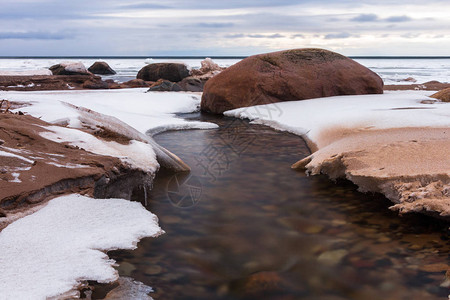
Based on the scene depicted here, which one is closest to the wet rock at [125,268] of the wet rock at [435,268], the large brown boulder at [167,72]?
the wet rock at [435,268]

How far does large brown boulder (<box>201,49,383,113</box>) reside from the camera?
10125 mm

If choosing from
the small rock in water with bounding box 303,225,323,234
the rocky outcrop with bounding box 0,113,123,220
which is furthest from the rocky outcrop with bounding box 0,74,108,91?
the small rock in water with bounding box 303,225,323,234

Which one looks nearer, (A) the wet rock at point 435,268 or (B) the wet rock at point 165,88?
(A) the wet rock at point 435,268

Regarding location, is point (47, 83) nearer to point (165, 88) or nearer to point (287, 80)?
point (165, 88)

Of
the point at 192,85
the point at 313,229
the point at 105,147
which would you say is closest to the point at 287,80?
the point at 192,85

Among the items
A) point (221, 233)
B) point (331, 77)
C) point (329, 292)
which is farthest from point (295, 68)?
point (329, 292)

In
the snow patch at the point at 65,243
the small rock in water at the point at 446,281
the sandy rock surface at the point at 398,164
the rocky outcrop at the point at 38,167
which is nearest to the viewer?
the snow patch at the point at 65,243

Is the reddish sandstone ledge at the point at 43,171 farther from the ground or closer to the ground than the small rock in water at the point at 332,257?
farther from the ground

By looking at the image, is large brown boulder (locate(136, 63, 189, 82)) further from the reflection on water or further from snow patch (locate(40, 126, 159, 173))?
snow patch (locate(40, 126, 159, 173))

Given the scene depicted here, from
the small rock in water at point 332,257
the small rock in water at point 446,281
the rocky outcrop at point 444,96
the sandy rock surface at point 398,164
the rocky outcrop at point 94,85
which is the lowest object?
the small rock in water at point 332,257

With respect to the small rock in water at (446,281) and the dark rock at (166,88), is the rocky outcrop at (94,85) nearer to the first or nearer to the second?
the dark rock at (166,88)

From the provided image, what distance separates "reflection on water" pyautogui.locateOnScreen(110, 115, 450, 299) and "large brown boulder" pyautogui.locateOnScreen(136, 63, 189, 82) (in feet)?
57.2

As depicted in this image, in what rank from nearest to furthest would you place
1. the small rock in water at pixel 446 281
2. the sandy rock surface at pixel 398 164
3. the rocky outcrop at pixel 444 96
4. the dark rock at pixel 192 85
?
the small rock in water at pixel 446 281 → the sandy rock surface at pixel 398 164 → the rocky outcrop at pixel 444 96 → the dark rock at pixel 192 85

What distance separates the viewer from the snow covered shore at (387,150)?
3467 mm
